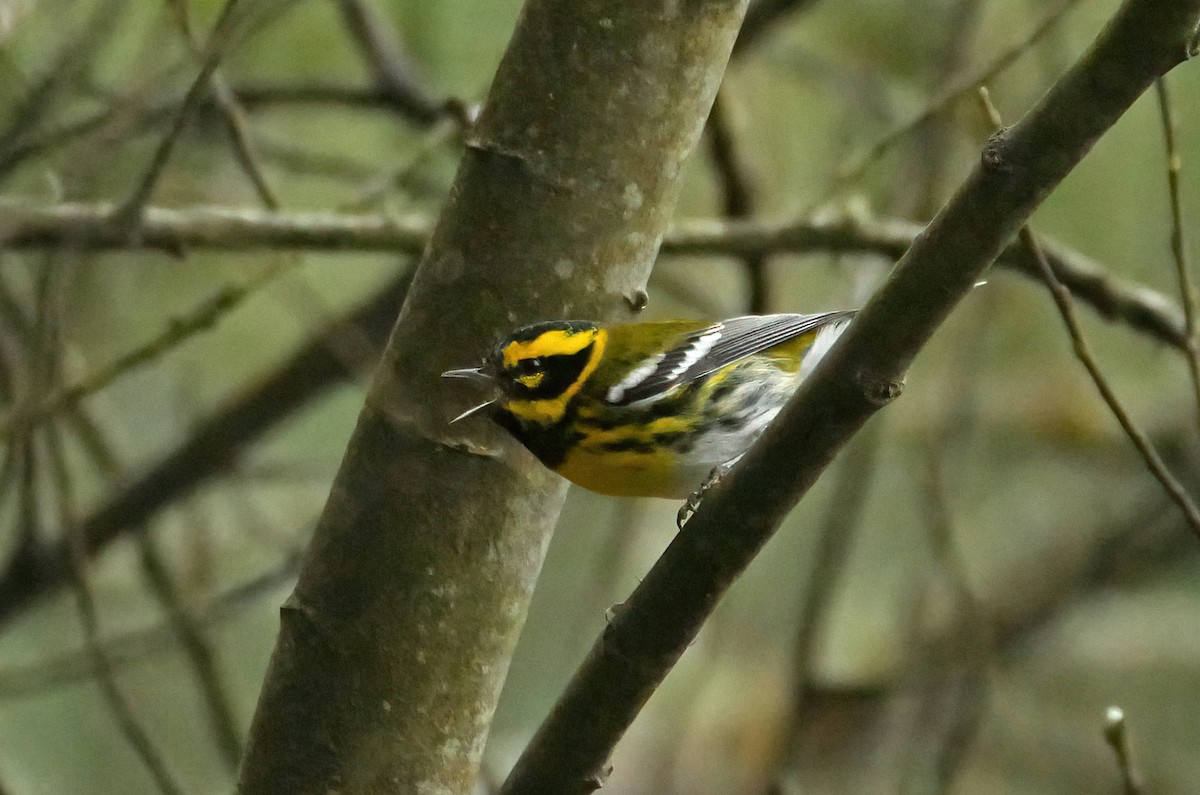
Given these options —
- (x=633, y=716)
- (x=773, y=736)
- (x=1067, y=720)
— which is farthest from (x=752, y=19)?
(x=1067, y=720)

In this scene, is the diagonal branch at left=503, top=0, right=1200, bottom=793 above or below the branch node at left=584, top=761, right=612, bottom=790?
above

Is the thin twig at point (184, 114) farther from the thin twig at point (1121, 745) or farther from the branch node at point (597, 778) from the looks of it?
the thin twig at point (1121, 745)

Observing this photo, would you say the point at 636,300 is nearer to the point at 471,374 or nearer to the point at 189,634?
the point at 471,374

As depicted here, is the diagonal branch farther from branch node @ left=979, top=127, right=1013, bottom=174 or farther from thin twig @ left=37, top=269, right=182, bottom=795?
thin twig @ left=37, top=269, right=182, bottom=795

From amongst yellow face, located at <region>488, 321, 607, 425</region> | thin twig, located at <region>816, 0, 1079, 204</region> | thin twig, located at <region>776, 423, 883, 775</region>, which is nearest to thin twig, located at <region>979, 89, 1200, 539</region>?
yellow face, located at <region>488, 321, 607, 425</region>

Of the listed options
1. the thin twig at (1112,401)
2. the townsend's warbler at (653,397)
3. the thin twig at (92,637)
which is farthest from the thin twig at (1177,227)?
the thin twig at (92,637)

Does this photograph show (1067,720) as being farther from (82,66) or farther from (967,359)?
(82,66)
